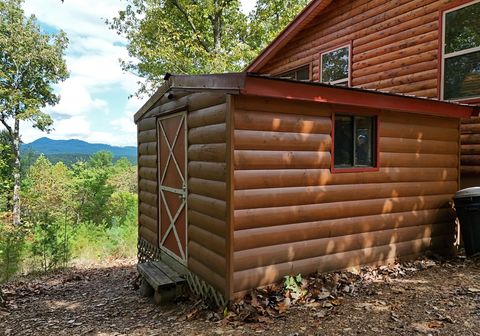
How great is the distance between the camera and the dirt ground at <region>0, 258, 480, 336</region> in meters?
3.34

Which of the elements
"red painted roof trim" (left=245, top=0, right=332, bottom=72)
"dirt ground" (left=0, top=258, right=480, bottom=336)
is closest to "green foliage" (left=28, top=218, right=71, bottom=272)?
"dirt ground" (left=0, top=258, right=480, bottom=336)

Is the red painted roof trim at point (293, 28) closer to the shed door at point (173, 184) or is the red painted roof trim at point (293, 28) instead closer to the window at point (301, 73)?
the window at point (301, 73)

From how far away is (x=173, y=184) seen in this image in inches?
212

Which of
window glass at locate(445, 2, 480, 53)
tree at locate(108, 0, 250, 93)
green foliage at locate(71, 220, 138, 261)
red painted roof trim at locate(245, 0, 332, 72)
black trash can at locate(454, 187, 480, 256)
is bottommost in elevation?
green foliage at locate(71, 220, 138, 261)

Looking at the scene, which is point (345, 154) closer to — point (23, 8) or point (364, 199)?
point (364, 199)

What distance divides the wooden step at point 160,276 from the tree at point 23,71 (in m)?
19.0

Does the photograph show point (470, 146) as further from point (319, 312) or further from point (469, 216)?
point (319, 312)

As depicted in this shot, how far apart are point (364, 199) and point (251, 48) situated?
17.7 m

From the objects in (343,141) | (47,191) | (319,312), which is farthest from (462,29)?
(47,191)

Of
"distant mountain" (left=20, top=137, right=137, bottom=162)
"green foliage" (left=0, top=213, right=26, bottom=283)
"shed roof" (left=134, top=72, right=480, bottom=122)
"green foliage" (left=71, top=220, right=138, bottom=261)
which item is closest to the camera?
"shed roof" (left=134, top=72, right=480, bottom=122)

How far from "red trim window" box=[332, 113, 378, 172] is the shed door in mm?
2170

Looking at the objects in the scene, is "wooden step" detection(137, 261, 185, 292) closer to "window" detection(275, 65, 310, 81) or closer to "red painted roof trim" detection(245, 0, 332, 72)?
"window" detection(275, 65, 310, 81)

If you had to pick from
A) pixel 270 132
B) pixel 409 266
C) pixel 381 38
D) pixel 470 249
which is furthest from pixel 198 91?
pixel 381 38

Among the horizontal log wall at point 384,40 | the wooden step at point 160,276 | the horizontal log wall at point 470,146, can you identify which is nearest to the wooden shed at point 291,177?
the wooden step at point 160,276
